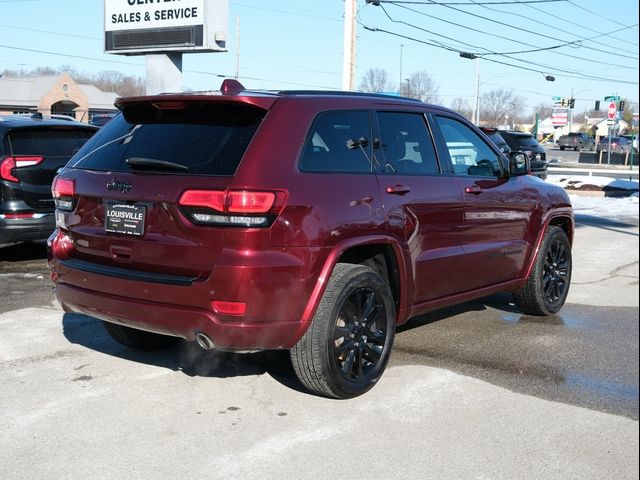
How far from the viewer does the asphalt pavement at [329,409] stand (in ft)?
12.0

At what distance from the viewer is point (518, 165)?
6.13m

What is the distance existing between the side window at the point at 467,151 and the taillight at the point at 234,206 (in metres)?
2.00

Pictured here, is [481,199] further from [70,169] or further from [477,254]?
[70,169]

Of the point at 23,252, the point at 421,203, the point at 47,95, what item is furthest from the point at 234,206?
the point at 47,95

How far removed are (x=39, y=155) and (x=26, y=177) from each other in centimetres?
32

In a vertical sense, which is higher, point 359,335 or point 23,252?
point 359,335

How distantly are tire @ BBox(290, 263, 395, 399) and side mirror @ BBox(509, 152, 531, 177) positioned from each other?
6.44 ft

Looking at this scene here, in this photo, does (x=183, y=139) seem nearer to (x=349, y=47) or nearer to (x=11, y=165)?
(x=11, y=165)

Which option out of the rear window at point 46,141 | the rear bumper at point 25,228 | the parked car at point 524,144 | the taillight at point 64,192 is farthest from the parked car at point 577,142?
the taillight at point 64,192

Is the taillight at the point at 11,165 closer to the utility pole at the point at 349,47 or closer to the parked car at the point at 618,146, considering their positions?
the utility pole at the point at 349,47

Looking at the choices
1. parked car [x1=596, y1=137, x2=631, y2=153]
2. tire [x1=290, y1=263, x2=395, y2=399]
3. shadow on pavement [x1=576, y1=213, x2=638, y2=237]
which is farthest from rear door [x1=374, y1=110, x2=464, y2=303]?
parked car [x1=596, y1=137, x2=631, y2=153]

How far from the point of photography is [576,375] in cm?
503

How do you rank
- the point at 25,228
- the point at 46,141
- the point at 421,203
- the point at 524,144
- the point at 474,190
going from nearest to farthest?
the point at 421,203 → the point at 474,190 → the point at 25,228 → the point at 46,141 → the point at 524,144

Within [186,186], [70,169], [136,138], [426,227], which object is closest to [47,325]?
[70,169]
